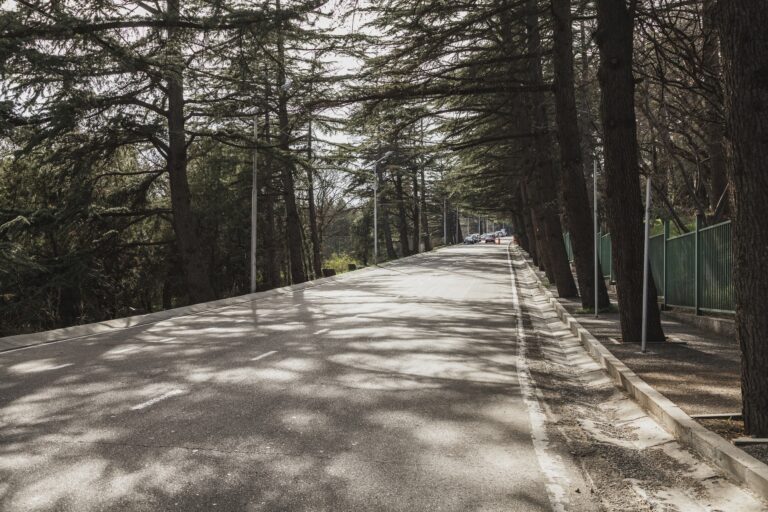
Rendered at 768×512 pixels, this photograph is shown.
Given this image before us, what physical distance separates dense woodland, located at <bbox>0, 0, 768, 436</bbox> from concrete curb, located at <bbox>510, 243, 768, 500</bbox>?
1.60 ft

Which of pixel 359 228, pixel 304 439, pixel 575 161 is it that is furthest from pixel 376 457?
pixel 359 228

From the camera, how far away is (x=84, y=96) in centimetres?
1803

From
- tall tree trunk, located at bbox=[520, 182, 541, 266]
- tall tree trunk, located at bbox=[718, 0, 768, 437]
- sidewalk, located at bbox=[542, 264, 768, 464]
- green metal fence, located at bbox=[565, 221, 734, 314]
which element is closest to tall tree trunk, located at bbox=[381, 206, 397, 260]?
tall tree trunk, located at bbox=[520, 182, 541, 266]

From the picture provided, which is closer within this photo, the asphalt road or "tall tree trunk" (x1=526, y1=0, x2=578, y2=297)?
the asphalt road

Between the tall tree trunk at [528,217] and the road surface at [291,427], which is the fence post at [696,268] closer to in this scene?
the road surface at [291,427]

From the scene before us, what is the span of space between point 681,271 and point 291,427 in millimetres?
11040

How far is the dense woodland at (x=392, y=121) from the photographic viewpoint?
31.0ft

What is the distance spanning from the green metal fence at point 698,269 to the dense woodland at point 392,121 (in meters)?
1.68

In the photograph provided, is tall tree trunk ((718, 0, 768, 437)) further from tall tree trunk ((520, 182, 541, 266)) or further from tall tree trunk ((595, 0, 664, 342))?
tall tree trunk ((520, 182, 541, 266))

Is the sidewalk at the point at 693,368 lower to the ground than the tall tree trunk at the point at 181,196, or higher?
lower

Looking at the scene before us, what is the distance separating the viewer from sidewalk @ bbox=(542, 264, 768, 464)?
6150mm

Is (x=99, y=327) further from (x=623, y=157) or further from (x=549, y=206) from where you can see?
(x=549, y=206)

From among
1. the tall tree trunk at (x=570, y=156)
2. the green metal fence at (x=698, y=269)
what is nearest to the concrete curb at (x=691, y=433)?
the green metal fence at (x=698, y=269)

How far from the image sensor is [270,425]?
5.88 m
